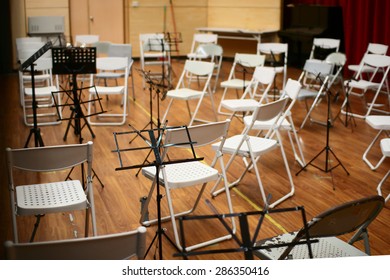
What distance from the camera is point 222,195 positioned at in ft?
18.0

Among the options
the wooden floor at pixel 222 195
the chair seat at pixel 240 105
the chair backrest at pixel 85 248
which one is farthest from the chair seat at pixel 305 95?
the chair backrest at pixel 85 248

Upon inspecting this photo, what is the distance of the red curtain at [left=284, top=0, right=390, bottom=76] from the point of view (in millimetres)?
10211

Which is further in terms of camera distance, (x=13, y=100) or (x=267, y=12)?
(x=267, y=12)

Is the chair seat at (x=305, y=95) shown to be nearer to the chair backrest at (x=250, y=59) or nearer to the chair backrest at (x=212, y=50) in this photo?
the chair backrest at (x=250, y=59)

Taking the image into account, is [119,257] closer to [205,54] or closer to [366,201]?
[366,201]

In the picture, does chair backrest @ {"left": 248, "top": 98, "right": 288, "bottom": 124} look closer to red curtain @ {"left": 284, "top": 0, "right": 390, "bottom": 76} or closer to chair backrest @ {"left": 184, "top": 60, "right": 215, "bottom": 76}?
chair backrest @ {"left": 184, "top": 60, "right": 215, "bottom": 76}

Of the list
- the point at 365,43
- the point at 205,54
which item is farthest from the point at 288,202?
the point at 365,43

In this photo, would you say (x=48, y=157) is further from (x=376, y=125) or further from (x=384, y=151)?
(x=376, y=125)

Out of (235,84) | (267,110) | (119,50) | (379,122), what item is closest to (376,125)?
(379,122)

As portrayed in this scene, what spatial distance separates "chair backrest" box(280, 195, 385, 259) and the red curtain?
724cm

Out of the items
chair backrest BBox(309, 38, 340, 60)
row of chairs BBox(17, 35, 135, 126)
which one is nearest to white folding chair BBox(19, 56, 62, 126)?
row of chairs BBox(17, 35, 135, 126)

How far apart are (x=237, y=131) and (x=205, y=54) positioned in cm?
305

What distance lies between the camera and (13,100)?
9.38 m

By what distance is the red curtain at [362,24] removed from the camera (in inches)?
402
